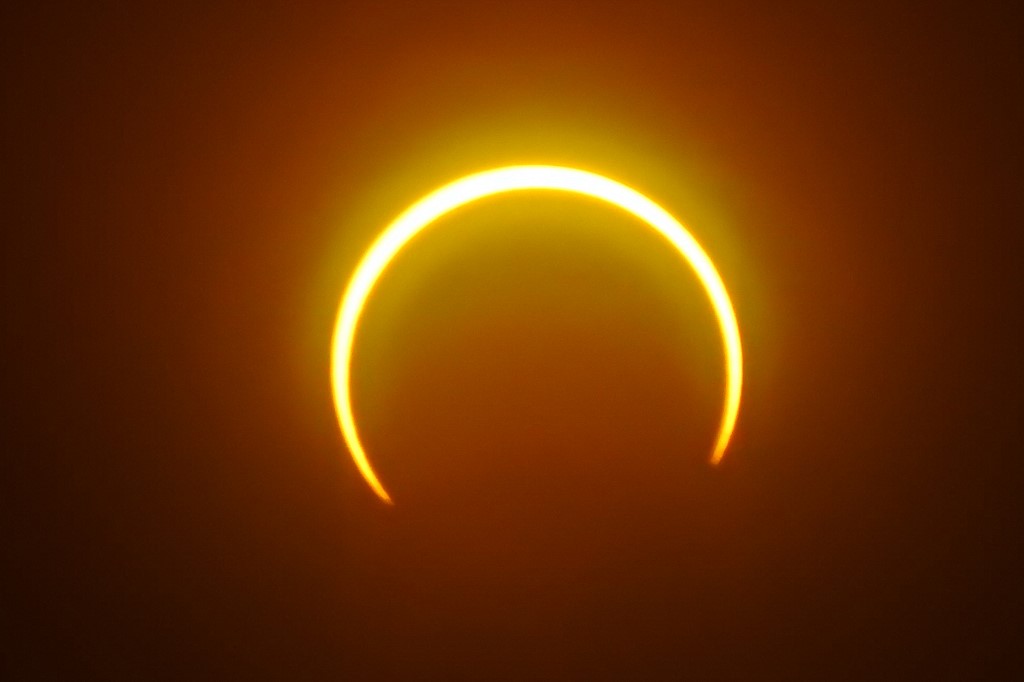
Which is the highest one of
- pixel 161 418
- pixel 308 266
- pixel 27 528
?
pixel 308 266

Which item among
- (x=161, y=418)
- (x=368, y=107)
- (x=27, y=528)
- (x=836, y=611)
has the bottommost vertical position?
(x=836, y=611)

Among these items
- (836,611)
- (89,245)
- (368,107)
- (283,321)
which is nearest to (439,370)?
(283,321)

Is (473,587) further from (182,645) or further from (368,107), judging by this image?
(368,107)

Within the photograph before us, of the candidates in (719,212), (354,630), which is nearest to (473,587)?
(354,630)

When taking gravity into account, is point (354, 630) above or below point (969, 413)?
below

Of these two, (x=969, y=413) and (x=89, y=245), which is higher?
(x=89, y=245)

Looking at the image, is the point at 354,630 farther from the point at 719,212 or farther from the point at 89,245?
the point at 719,212
